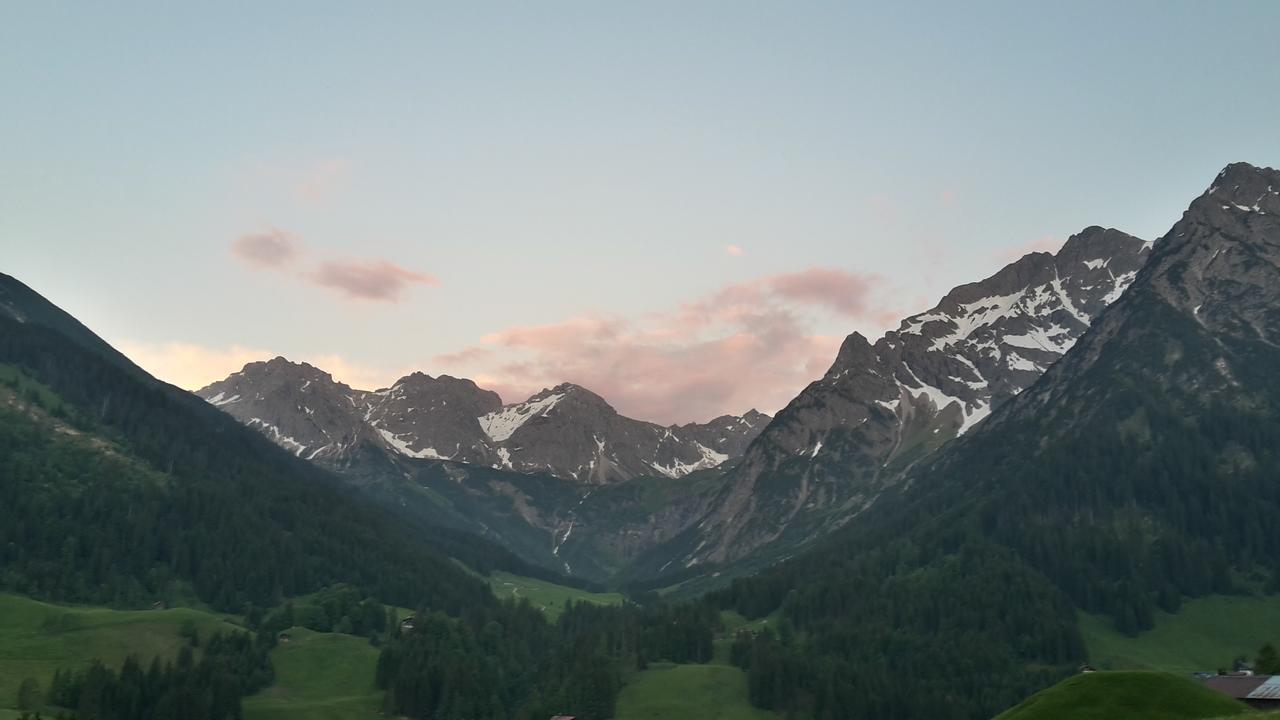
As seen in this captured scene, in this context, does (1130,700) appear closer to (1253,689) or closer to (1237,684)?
(1253,689)

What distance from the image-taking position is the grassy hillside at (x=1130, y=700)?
103 m

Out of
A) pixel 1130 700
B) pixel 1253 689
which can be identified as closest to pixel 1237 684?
pixel 1253 689

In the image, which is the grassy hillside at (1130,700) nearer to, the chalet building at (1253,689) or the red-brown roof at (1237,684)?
the chalet building at (1253,689)

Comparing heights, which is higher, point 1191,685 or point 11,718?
point 1191,685

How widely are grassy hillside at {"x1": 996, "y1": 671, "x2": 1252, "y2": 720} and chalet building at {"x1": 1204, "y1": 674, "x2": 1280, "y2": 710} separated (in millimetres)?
16788

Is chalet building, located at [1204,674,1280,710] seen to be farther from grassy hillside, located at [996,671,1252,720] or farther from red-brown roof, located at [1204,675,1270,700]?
grassy hillside, located at [996,671,1252,720]

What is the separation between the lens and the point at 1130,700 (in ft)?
346

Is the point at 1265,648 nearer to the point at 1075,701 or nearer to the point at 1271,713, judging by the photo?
the point at 1075,701

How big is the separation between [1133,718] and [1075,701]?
6.33 m

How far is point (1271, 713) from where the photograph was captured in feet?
272

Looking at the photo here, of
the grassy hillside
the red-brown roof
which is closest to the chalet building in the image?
the red-brown roof

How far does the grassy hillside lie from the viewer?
103 m

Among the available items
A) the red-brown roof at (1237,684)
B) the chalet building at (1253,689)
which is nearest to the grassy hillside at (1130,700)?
the chalet building at (1253,689)

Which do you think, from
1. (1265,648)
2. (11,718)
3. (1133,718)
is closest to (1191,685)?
(1133,718)
